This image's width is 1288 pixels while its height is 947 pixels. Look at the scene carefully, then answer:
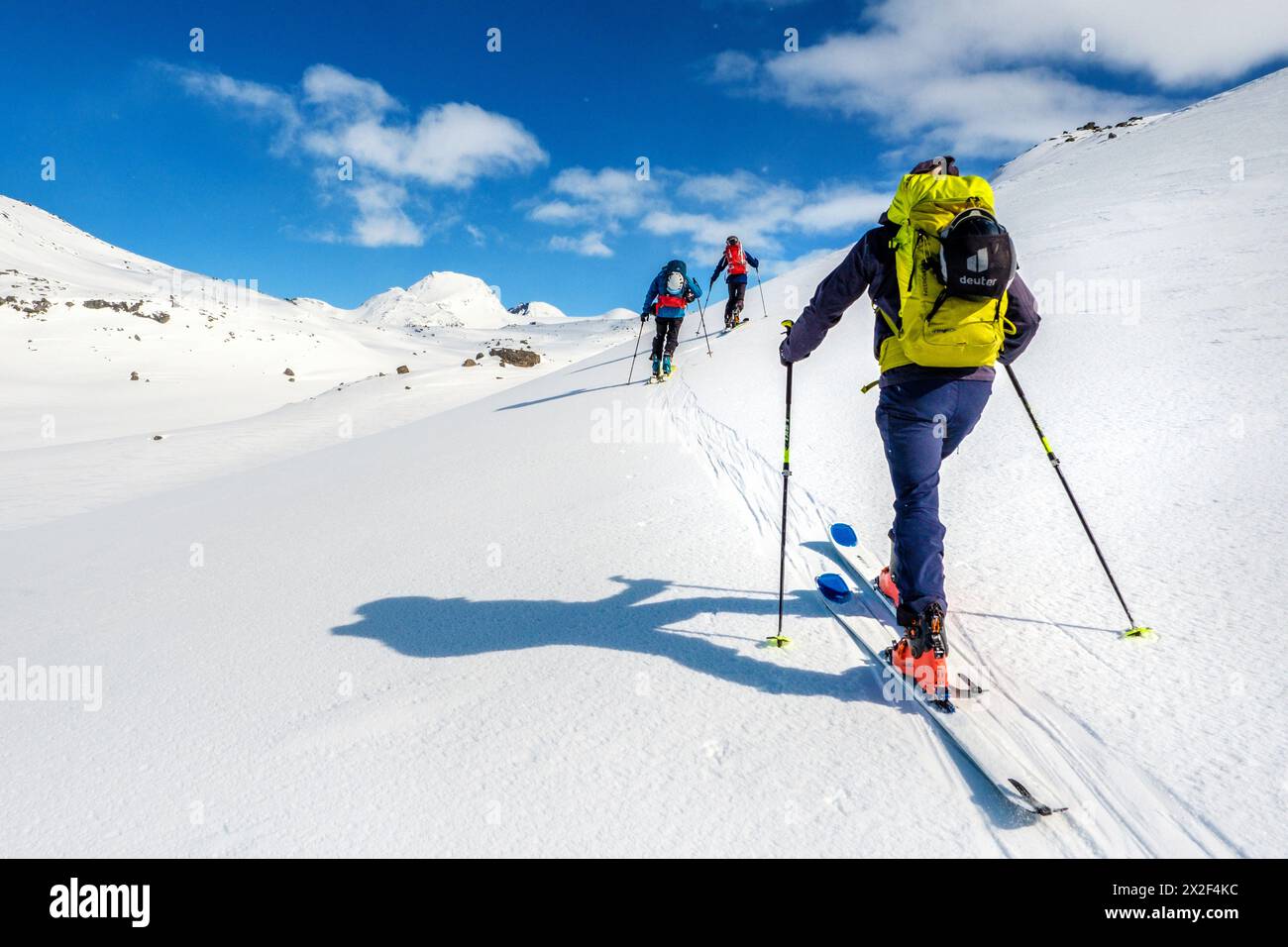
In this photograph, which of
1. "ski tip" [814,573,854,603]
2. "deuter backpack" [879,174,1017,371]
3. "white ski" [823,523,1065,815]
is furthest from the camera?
"ski tip" [814,573,854,603]

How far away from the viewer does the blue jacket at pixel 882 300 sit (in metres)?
2.82

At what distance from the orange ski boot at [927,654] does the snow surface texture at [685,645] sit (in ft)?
0.46

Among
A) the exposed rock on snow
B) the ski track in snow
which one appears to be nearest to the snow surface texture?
the ski track in snow

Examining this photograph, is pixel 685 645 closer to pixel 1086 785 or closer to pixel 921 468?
pixel 921 468

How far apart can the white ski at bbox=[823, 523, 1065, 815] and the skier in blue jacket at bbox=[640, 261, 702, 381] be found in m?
8.56

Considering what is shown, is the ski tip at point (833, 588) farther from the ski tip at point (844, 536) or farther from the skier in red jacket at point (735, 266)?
the skier in red jacket at point (735, 266)

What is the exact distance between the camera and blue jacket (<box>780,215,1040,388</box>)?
9.26 ft

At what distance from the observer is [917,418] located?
279 centimetres

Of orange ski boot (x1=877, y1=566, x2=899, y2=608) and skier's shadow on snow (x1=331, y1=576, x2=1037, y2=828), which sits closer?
skier's shadow on snow (x1=331, y1=576, x2=1037, y2=828)

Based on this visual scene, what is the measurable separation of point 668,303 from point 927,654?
964 centimetres

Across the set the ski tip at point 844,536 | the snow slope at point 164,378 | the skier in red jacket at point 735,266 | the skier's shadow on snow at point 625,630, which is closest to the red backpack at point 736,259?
the skier in red jacket at point 735,266

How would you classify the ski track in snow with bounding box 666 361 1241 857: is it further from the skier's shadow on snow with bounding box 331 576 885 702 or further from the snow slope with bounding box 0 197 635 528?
the snow slope with bounding box 0 197 635 528
